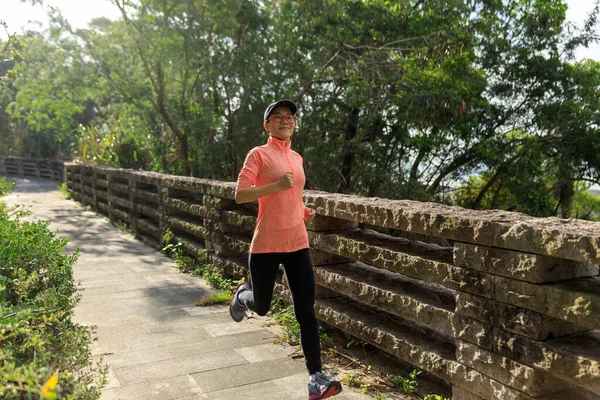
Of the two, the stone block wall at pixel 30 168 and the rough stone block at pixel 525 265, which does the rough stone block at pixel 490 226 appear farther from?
the stone block wall at pixel 30 168

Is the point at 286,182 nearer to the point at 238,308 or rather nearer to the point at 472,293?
the point at 472,293

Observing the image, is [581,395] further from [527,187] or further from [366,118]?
[527,187]

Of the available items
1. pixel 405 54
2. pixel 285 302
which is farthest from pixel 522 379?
pixel 405 54

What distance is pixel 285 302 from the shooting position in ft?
18.2

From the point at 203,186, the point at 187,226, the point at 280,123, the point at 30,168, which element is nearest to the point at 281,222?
the point at 280,123

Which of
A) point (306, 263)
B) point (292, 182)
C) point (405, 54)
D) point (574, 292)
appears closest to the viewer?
point (574, 292)

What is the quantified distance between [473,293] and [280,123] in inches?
67.2

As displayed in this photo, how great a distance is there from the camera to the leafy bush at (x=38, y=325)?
202 cm

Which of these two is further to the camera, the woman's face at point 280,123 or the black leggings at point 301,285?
the woman's face at point 280,123

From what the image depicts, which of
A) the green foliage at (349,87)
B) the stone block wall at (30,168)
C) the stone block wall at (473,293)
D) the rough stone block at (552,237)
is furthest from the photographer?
the stone block wall at (30,168)

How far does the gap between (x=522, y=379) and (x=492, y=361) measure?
210mm

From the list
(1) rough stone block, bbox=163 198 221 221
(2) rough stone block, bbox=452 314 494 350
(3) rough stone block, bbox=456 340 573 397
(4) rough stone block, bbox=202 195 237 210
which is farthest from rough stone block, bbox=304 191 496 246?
(1) rough stone block, bbox=163 198 221 221

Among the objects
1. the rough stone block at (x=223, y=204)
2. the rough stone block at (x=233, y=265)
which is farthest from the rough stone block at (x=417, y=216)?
the rough stone block at (x=223, y=204)

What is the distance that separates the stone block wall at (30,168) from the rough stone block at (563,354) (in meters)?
28.0
